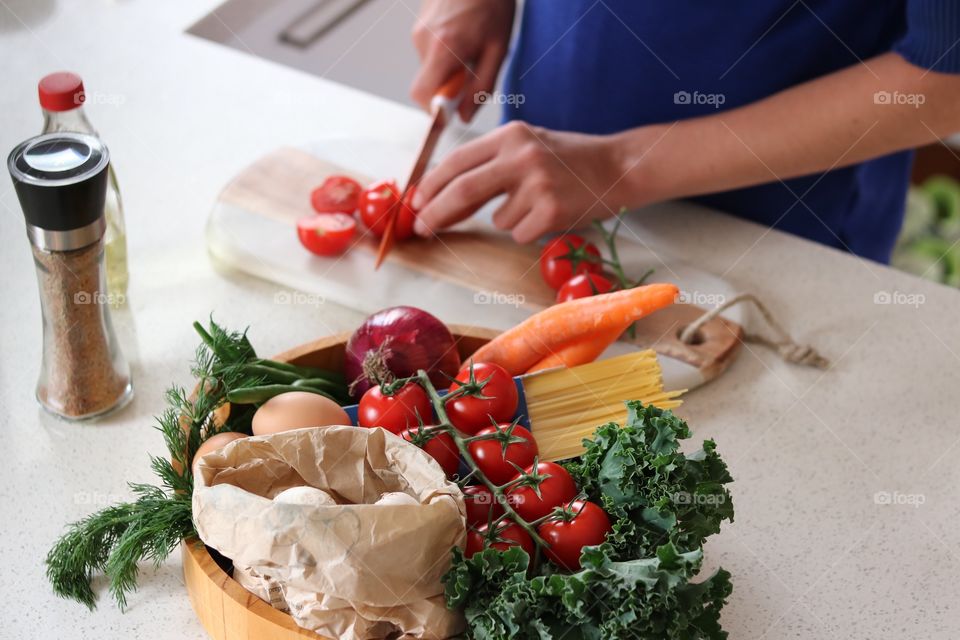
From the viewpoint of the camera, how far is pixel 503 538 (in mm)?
809

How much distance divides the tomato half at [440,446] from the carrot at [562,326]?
0.45 feet

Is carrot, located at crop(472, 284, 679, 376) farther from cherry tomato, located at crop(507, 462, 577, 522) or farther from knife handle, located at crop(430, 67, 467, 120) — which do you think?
knife handle, located at crop(430, 67, 467, 120)

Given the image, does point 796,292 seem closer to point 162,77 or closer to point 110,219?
point 110,219

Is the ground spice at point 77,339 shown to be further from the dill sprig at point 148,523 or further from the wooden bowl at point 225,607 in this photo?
the wooden bowl at point 225,607

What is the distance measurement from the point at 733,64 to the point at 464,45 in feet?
1.26

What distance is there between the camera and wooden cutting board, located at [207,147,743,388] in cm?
119

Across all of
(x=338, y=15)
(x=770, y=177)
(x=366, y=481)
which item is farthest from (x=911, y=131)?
(x=338, y=15)

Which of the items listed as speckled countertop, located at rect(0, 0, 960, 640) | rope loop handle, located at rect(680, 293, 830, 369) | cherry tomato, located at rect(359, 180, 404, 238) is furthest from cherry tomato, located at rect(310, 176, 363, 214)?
rope loop handle, located at rect(680, 293, 830, 369)

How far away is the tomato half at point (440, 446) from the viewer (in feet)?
2.86

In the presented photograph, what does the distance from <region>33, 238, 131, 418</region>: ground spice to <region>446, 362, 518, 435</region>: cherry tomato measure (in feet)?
1.18

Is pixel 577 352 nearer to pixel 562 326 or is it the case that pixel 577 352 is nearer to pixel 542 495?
pixel 562 326

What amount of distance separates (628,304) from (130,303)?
0.59 meters

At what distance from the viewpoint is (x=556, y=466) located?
2.80ft

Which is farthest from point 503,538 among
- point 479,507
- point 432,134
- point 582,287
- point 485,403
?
point 432,134
